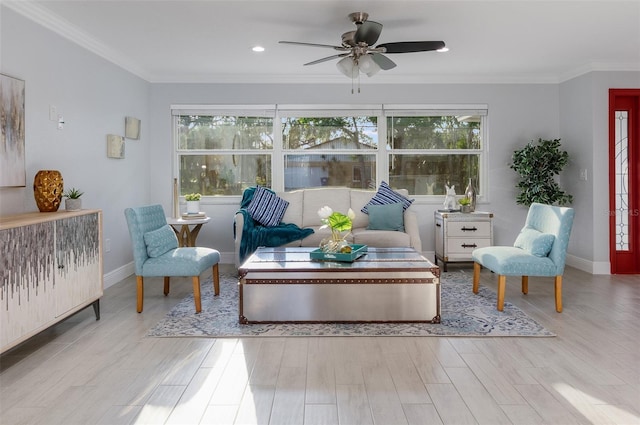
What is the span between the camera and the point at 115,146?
4797 mm

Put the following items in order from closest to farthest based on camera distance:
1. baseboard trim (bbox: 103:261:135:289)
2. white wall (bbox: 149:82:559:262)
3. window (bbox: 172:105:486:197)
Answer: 1. baseboard trim (bbox: 103:261:135:289)
2. white wall (bbox: 149:82:559:262)
3. window (bbox: 172:105:486:197)

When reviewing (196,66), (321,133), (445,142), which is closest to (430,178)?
(445,142)

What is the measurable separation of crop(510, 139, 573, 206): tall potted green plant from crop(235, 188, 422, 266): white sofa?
1486mm

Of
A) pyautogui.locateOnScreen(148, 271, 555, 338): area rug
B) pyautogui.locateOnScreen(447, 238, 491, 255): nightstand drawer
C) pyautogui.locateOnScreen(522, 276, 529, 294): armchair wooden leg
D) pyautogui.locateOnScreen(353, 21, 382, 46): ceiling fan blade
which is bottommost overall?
pyautogui.locateOnScreen(148, 271, 555, 338): area rug

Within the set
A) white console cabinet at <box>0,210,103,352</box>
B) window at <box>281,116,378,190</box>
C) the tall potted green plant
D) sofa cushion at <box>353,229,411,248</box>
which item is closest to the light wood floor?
white console cabinet at <box>0,210,103,352</box>

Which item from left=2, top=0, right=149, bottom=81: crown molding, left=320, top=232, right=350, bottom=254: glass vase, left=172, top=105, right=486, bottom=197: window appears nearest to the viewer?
left=2, top=0, right=149, bottom=81: crown molding

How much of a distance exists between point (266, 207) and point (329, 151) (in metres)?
1.25

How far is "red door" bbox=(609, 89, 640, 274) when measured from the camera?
5.27 metres

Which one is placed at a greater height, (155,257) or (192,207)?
(192,207)

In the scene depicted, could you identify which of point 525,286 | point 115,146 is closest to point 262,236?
point 115,146

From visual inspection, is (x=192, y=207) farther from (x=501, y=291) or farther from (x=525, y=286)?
(x=525, y=286)

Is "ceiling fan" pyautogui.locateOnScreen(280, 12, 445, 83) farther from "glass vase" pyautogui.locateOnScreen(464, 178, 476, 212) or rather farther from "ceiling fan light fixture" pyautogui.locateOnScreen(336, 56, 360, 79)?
"glass vase" pyautogui.locateOnScreen(464, 178, 476, 212)

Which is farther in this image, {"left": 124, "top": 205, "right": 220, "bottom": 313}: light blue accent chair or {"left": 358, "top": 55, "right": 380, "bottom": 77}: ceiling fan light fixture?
{"left": 358, "top": 55, "right": 380, "bottom": 77}: ceiling fan light fixture

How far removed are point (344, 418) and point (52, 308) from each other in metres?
2.05
